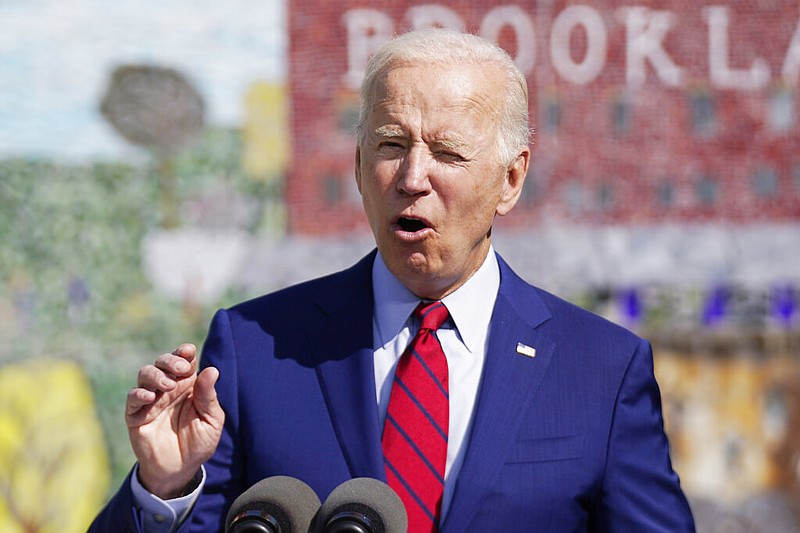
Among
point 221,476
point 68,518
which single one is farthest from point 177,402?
point 68,518

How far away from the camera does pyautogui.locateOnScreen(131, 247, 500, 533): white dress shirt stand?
217 centimetres

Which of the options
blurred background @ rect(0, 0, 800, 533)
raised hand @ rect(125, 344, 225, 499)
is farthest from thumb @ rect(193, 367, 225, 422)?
blurred background @ rect(0, 0, 800, 533)

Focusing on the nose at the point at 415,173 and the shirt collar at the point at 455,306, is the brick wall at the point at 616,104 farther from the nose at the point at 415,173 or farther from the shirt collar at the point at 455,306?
the nose at the point at 415,173

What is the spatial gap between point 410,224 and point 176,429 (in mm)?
601

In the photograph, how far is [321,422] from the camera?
2.15 meters

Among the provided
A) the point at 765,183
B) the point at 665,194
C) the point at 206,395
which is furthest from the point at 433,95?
the point at 765,183

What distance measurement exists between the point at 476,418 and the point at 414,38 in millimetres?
769

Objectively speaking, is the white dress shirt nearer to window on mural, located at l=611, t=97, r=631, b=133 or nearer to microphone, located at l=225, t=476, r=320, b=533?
microphone, located at l=225, t=476, r=320, b=533

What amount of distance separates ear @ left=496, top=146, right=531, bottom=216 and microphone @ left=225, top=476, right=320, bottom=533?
0.92 meters

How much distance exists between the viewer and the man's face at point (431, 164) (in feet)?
6.90

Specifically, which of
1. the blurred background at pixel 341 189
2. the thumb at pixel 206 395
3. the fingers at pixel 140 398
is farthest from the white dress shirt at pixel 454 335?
the blurred background at pixel 341 189

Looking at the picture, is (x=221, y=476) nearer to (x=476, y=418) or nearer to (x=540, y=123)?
(x=476, y=418)

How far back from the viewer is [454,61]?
7.06 ft

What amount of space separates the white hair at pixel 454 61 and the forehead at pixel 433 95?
2 cm
